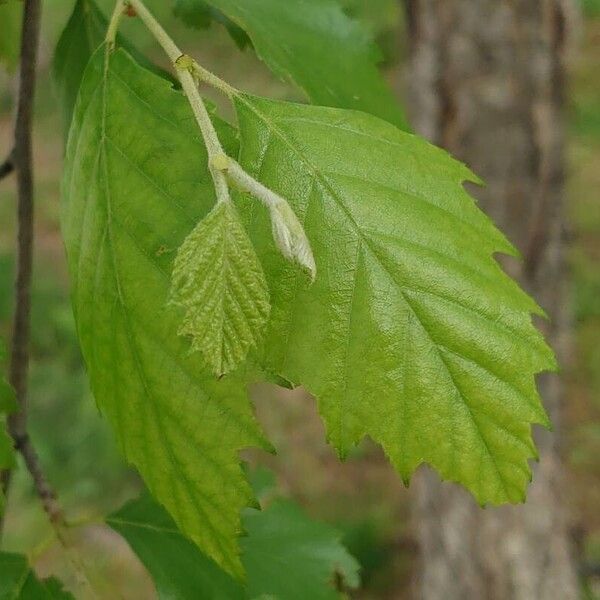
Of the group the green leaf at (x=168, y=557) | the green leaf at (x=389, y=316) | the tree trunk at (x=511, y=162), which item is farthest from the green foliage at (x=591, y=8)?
the green leaf at (x=389, y=316)

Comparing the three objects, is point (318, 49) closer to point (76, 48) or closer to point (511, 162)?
point (76, 48)

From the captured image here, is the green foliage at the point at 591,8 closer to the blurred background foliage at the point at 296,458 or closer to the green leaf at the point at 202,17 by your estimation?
the blurred background foliage at the point at 296,458

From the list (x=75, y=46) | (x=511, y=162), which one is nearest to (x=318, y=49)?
(x=75, y=46)

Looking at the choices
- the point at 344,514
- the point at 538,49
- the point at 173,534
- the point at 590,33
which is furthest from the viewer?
the point at 590,33

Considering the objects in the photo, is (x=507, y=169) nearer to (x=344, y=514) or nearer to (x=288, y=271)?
(x=344, y=514)

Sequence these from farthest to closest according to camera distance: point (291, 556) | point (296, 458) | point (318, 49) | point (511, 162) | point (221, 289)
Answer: point (296, 458), point (511, 162), point (291, 556), point (318, 49), point (221, 289)

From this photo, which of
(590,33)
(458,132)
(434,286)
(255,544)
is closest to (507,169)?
(458,132)

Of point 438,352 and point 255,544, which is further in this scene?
point 255,544
